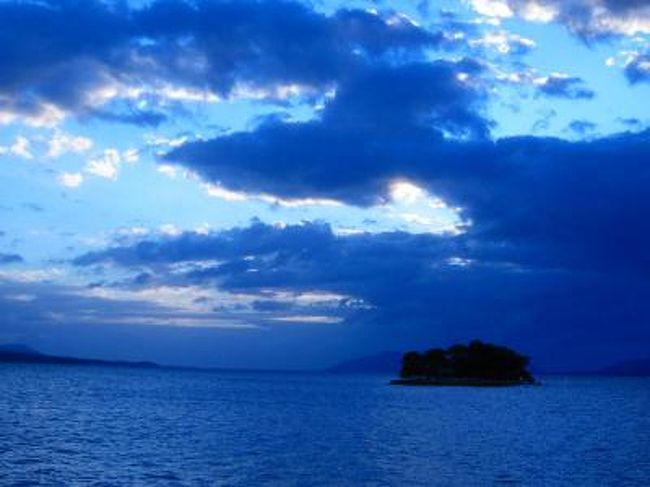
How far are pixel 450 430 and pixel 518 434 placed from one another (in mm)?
6720

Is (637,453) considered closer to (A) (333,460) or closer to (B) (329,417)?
(A) (333,460)

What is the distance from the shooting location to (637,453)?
6194 cm

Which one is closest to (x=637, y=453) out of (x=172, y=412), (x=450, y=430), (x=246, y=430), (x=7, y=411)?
(x=450, y=430)

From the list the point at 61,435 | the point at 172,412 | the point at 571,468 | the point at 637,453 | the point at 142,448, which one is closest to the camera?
the point at 571,468

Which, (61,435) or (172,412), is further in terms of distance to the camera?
(172,412)

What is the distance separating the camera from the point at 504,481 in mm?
45562

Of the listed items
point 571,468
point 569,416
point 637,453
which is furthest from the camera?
point 569,416

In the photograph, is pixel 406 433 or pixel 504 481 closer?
pixel 504 481

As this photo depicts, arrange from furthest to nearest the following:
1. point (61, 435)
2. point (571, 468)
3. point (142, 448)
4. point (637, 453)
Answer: point (61, 435) → point (637, 453) → point (142, 448) → point (571, 468)

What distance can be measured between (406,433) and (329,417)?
23622 mm

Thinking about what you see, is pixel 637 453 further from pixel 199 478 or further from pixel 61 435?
pixel 61 435

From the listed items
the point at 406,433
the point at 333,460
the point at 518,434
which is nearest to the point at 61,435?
the point at 333,460

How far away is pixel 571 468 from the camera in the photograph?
52.5 m

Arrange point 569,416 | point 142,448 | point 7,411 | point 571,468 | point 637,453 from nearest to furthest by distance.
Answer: point 571,468 < point 142,448 < point 637,453 < point 7,411 < point 569,416
